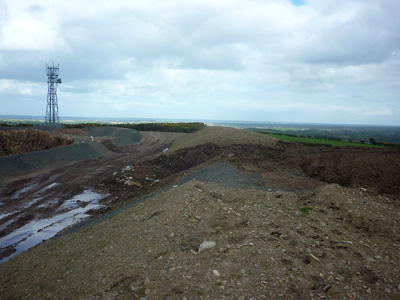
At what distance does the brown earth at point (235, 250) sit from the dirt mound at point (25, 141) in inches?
1159

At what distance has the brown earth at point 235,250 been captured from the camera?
17.6ft

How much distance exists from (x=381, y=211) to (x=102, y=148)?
112ft

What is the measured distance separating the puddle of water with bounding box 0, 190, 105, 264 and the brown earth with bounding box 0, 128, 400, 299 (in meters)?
2.43

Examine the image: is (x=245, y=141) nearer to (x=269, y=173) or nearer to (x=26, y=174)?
(x=269, y=173)

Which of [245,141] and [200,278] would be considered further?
[245,141]

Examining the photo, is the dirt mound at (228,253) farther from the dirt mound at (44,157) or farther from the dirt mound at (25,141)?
the dirt mound at (25,141)

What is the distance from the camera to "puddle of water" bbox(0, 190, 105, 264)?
11.4m

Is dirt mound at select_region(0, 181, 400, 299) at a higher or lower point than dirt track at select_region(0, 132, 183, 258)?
higher

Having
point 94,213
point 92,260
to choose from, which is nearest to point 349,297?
point 92,260

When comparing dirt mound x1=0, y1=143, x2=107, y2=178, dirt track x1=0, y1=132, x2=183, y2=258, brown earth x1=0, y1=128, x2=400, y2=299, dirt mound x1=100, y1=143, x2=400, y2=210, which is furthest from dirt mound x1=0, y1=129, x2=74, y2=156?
brown earth x1=0, y1=128, x2=400, y2=299

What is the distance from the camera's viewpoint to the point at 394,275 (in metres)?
5.57

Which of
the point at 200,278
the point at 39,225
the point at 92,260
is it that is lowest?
the point at 39,225

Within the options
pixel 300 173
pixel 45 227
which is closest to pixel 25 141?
pixel 45 227

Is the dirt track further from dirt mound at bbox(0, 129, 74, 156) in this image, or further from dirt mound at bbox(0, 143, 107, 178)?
dirt mound at bbox(0, 129, 74, 156)
